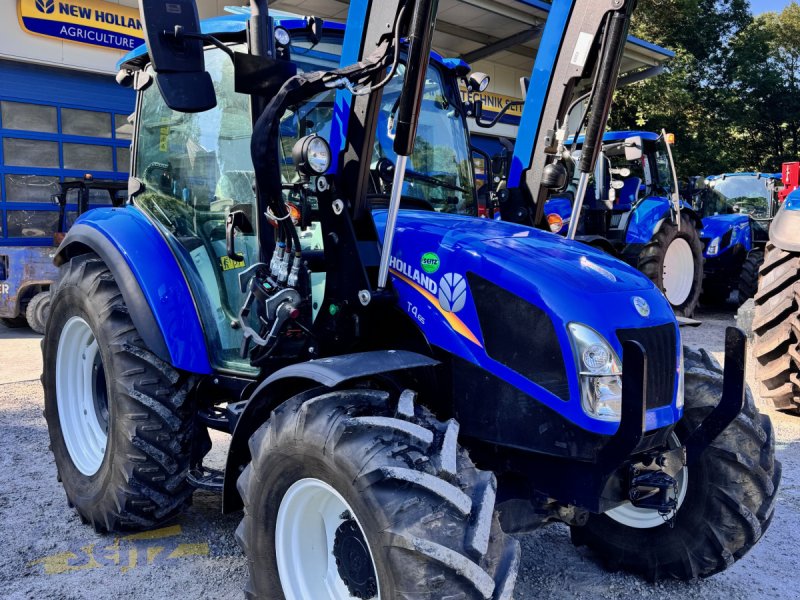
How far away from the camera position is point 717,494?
2686mm

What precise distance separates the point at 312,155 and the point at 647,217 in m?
8.02

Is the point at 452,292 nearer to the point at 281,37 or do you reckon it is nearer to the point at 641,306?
the point at 641,306

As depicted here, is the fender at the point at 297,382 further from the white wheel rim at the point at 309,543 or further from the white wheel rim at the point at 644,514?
the white wheel rim at the point at 644,514

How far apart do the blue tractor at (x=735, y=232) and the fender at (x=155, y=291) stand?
29.7 feet

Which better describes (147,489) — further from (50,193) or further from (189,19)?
(50,193)

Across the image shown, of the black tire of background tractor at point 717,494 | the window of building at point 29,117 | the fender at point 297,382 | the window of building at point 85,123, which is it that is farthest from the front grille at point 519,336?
the window of building at point 85,123

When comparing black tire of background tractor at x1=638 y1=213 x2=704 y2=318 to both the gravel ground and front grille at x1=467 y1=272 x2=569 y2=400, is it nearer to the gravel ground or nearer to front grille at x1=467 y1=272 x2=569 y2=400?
the gravel ground

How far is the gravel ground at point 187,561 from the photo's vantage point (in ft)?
9.38

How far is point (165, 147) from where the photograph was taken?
3.54 meters

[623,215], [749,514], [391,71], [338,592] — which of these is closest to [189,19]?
[391,71]

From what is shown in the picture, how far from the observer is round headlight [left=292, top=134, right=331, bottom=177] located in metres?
2.43

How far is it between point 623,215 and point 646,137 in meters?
1.17

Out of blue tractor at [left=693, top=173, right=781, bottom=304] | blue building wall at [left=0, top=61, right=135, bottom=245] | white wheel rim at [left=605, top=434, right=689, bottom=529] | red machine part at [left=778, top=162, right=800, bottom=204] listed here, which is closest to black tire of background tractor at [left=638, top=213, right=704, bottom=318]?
blue tractor at [left=693, top=173, right=781, bottom=304]

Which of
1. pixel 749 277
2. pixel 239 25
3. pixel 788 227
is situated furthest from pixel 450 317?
pixel 749 277
